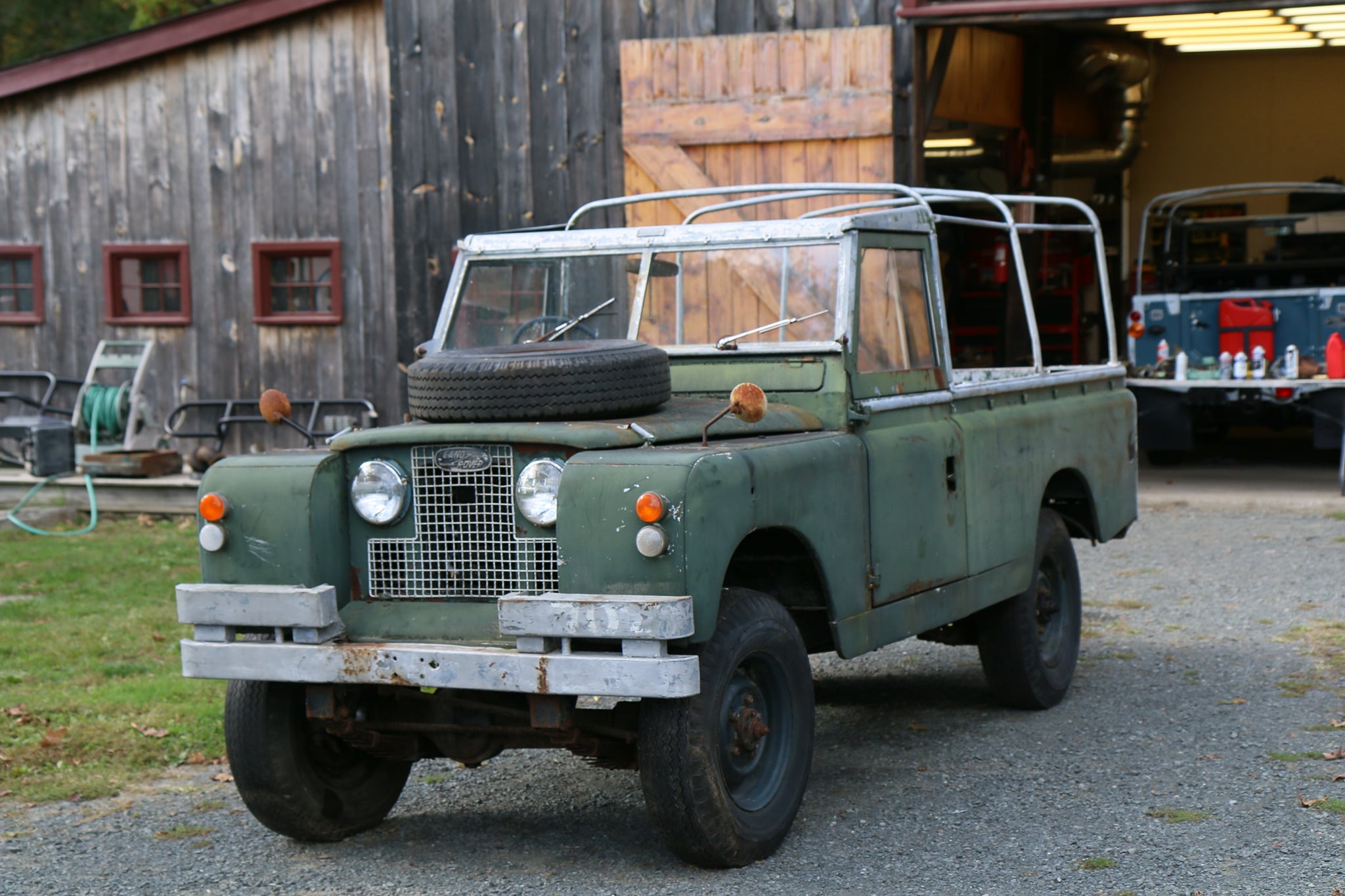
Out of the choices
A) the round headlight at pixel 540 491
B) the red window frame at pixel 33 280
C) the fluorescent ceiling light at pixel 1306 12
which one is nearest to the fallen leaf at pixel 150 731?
the round headlight at pixel 540 491

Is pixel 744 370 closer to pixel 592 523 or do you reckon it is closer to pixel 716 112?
pixel 592 523

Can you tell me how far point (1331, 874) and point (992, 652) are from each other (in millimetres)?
2177

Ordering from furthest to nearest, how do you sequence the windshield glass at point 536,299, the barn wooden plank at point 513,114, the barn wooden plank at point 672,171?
the barn wooden plank at point 513,114
the barn wooden plank at point 672,171
the windshield glass at point 536,299

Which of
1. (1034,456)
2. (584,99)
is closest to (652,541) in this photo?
(1034,456)

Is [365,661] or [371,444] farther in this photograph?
[371,444]

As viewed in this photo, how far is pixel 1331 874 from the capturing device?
4.58m

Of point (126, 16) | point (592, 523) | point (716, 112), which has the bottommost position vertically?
point (592, 523)

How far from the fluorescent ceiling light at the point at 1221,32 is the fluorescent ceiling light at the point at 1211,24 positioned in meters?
0.06

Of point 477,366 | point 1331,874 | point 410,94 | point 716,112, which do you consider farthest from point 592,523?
point 410,94

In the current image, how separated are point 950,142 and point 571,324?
1013cm

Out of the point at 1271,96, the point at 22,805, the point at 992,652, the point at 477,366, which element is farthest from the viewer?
→ the point at 1271,96

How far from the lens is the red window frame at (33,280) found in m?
15.0

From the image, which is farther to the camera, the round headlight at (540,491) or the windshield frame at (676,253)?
the windshield frame at (676,253)

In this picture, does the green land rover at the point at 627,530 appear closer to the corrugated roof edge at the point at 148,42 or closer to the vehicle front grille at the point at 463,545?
the vehicle front grille at the point at 463,545
